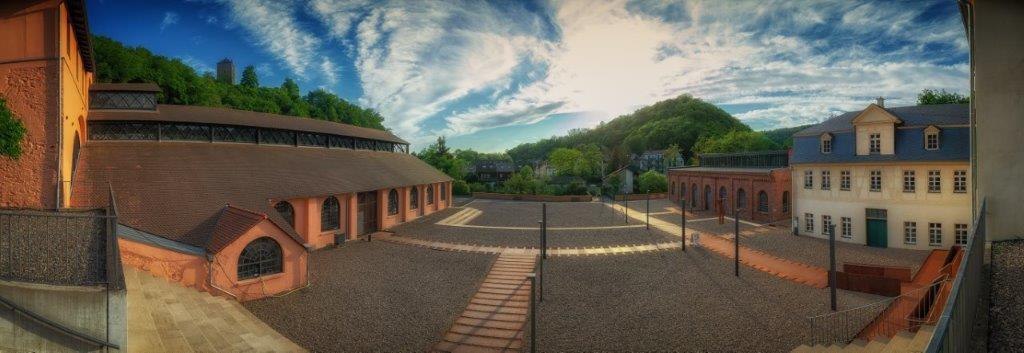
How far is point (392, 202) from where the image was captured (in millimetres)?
29438

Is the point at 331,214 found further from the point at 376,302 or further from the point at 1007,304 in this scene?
the point at 1007,304

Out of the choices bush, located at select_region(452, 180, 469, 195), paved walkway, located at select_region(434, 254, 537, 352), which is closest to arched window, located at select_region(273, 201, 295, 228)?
paved walkway, located at select_region(434, 254, 537, 352)

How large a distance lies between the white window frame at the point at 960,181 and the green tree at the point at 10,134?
132 ft

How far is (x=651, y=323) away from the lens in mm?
11625

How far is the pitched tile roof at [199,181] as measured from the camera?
15.0 metres

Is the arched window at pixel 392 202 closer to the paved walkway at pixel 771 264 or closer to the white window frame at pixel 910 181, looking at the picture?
the paved walkway at pixel 771 264

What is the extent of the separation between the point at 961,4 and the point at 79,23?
31.2 meters

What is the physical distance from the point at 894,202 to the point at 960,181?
283 centimetres

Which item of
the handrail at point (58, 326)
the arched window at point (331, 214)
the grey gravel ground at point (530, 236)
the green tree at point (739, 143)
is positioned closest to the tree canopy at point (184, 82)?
the arched window at point (331, 214)

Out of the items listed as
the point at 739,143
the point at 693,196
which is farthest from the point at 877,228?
the point at 739,143

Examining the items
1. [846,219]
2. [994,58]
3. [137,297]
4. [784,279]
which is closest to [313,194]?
[137,297]

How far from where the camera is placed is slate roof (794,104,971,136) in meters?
21.9

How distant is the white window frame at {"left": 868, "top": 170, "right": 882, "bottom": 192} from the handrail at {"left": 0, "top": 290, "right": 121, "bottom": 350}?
108 ft

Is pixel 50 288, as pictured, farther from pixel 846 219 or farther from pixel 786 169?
pixel 786 169
